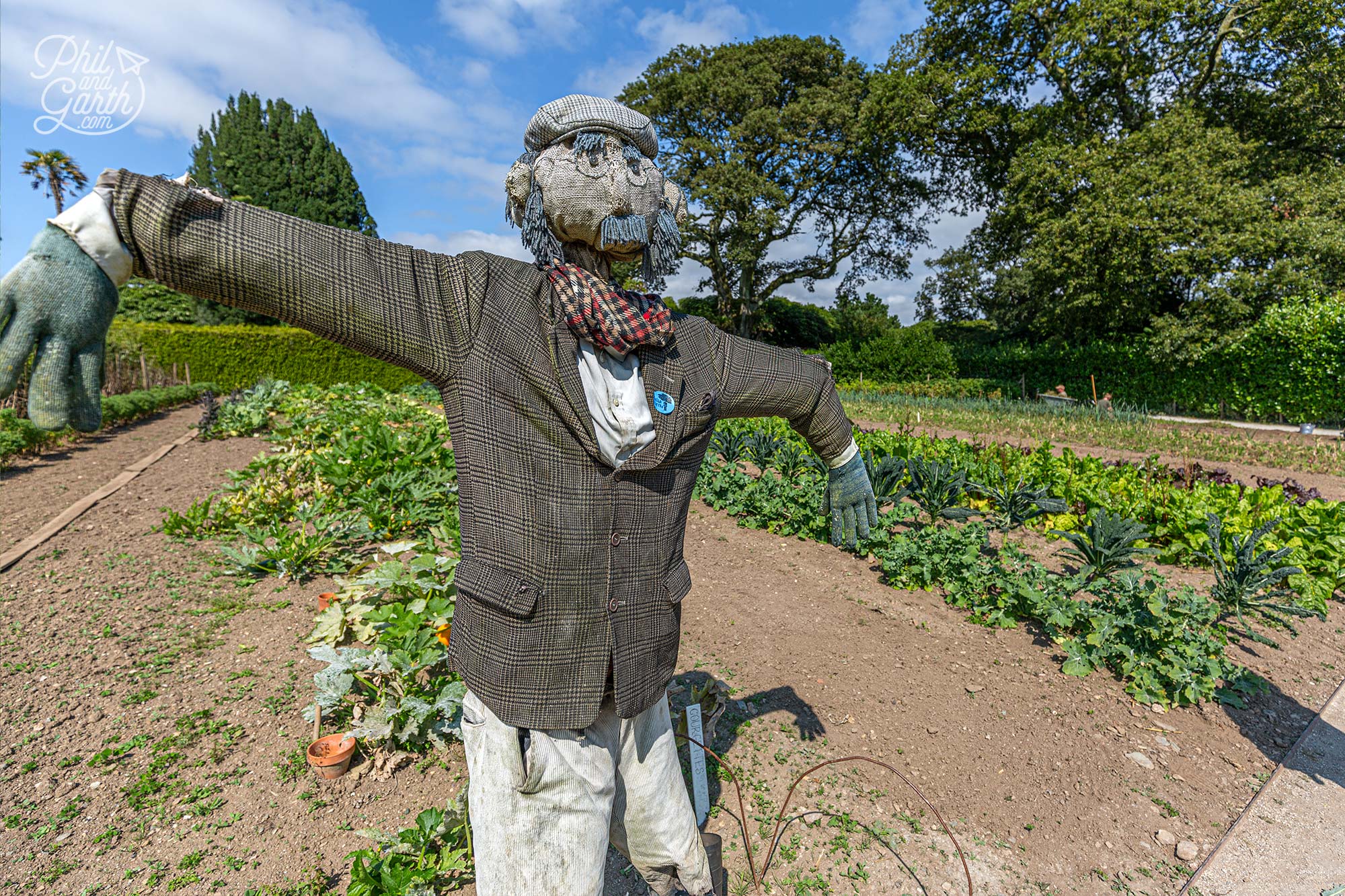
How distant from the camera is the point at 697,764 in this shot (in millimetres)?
2039

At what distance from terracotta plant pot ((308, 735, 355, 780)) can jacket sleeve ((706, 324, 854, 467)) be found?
6.60ft

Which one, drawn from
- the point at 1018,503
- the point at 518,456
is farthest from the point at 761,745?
the point at 1018,503

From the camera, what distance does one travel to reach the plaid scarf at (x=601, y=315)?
1.26 m

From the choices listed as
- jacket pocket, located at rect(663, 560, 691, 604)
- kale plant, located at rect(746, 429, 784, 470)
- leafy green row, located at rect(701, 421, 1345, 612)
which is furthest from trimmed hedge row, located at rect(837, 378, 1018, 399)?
jacket pocket, located at rect(663, 560, 691, 604)

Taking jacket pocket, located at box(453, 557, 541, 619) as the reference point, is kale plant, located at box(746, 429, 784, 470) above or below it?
below

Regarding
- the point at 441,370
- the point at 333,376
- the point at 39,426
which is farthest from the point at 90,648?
the point at 333,376

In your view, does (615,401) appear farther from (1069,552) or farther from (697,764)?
(1069,552)

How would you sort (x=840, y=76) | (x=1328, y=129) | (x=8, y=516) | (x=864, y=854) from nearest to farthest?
1. (x=864, y=854)
2. (x=8, y=516)
3. (x=1328, y=129)
4. (x=840, y=76)

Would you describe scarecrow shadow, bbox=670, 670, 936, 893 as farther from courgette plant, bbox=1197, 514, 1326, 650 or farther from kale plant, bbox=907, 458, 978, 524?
kale plant, bbox=907, 458, 978, 524

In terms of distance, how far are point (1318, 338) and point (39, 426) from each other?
659 inches

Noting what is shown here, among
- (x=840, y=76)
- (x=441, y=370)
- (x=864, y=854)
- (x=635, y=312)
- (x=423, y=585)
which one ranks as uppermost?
(x=840, y=76)

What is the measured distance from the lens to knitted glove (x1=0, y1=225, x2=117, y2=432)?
0.96 m

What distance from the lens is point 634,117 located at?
143 centimetres

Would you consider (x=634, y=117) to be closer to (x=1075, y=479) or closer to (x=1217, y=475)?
(x=1075, y=479)
